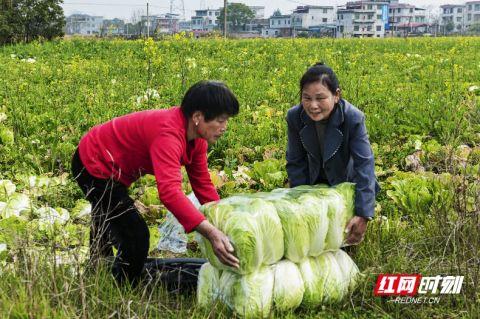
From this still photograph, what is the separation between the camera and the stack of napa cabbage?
2992 millimetres

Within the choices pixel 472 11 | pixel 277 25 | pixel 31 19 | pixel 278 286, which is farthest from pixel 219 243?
pixel 472 11

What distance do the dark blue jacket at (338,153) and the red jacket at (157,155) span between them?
0.68 meters

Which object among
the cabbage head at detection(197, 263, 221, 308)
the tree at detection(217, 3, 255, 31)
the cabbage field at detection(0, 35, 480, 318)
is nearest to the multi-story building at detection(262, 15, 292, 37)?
the tree at detection(217, 3, 255, 31)

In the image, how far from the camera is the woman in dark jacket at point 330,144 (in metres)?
3.41

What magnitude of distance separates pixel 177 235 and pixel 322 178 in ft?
3.51

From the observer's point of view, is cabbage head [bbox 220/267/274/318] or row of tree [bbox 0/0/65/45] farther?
row of tree [bbox 0/0/65/45]

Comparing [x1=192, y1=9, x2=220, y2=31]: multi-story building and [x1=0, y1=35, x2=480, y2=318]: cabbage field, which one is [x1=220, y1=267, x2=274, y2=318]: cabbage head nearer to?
[x1=0, y1=35, x2=480, y2=318]: cabbage field

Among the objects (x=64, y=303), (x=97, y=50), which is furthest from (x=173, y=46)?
(x=64, y=303)

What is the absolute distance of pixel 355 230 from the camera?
11.2 feet

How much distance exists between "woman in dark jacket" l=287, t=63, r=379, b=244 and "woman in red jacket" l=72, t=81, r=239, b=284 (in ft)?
1.94

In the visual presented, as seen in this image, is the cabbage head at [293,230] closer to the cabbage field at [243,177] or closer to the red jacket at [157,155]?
the cabbage field at [243,177]

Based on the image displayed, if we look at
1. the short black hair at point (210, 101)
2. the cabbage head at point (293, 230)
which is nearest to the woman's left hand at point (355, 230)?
the cabbage head at point (293, 230)

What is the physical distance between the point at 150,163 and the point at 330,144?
3.60 feet

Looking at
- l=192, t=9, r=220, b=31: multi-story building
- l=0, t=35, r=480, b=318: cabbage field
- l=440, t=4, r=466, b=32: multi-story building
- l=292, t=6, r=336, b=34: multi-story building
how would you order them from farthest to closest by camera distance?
1. l=192, t=9, r=220, b=31: multi-story building
2. l=440, t=4, r=466, b=32: multi-story building
3. l=292, t=6, r=336, b=34: multi-story building
4. l=0, t=35, r=480, b=318: cabbage field
